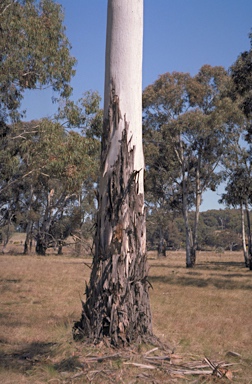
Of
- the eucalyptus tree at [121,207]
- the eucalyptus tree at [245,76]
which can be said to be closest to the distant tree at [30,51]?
the eucalyptus tree at [245,76]

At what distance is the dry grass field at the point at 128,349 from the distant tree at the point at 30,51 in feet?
19.8

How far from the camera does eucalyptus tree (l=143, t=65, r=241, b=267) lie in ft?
77.9

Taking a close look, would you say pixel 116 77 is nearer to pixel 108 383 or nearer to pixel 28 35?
pixel 108 383

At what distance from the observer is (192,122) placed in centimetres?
2356

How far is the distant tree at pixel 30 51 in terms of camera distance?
12656 mm

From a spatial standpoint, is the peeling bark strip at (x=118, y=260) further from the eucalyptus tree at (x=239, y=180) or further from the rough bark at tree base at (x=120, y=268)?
the eucalyptus tree at (x=239, y=180)

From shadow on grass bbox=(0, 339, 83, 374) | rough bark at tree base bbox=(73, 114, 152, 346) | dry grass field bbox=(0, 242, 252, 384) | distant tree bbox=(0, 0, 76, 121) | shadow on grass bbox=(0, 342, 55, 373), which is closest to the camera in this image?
dry grass field bbox=(0, 242, 252, 384)

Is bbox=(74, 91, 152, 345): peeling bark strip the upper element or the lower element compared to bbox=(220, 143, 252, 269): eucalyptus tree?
lower

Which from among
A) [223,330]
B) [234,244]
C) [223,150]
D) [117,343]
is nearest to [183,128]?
[223,150]

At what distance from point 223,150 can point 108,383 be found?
865 inches

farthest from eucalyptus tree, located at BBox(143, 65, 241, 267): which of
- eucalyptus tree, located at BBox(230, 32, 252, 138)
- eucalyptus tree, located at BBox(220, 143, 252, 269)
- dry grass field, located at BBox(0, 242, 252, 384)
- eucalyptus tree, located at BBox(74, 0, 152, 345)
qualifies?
eucalyptus tree, located at BBox(74, 0, 152, 345)

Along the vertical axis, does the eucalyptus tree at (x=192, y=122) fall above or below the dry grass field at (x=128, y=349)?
above

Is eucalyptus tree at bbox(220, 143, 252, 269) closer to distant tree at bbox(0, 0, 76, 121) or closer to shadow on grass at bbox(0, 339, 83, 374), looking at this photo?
distant tree at bbox(0, 0, 76, 121)

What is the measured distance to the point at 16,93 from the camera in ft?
47.2
